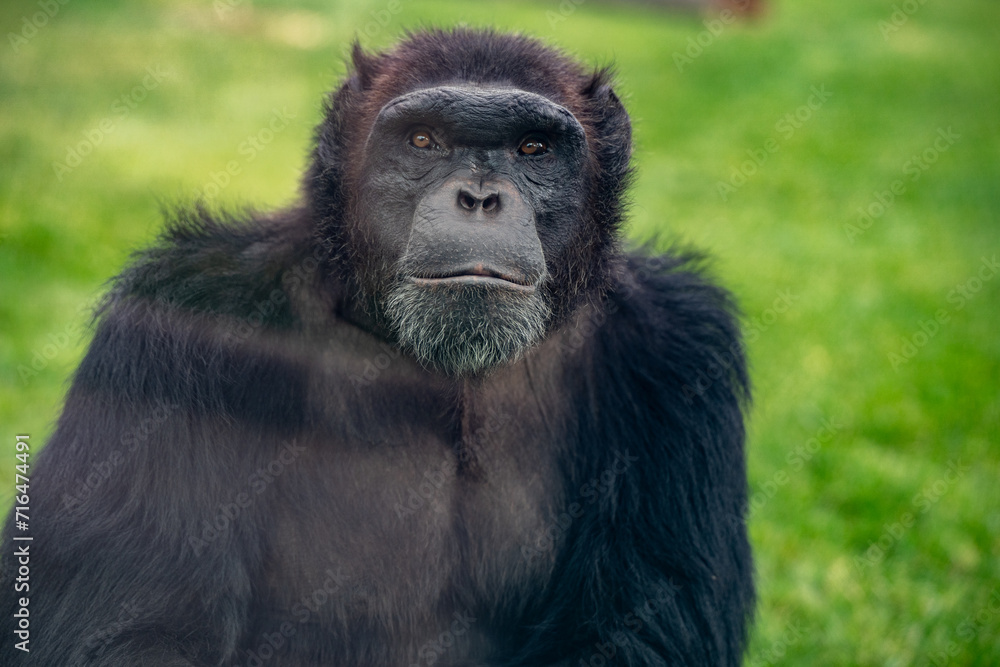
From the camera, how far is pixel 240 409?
4.06 metres

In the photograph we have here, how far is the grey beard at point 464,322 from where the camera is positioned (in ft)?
12.8

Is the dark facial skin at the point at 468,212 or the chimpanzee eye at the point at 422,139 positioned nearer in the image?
the dark facial skin at the point at 468,212

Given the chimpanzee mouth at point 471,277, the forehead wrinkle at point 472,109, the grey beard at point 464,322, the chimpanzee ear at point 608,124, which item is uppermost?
the chimpanzee ear at point 608,124

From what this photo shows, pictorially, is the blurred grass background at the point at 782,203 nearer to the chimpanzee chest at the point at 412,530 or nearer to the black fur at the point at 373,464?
the black fur at the point at 373,464

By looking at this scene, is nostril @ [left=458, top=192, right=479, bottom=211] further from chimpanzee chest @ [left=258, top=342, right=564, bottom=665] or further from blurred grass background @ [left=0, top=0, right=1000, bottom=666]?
blurred grass background @ [left=0, top=0, right=1000, bottom=666]

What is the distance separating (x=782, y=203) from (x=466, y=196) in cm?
1001

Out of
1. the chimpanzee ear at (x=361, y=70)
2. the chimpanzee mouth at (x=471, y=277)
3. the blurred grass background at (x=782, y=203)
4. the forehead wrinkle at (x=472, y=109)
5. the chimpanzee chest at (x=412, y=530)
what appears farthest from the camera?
the blurred grass background at (x=782, y=203)

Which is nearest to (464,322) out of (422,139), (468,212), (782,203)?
(468,212)

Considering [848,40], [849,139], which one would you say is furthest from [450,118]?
[848,40]

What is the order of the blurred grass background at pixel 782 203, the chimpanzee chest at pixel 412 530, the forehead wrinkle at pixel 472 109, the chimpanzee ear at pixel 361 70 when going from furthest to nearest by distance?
the blurred grass background at pixel 782 203
the chimpanzee ear at pixel 361 70
the chimpanzee chest at pixel 412 530
the forehead wrinkle at pixel 472 109

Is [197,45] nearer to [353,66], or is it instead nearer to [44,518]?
[353,66]

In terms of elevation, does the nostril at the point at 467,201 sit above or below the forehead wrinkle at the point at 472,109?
below

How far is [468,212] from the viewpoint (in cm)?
389

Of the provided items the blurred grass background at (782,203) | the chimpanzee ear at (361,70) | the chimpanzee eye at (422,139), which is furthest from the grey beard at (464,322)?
the blurred grass background at (782,203)
